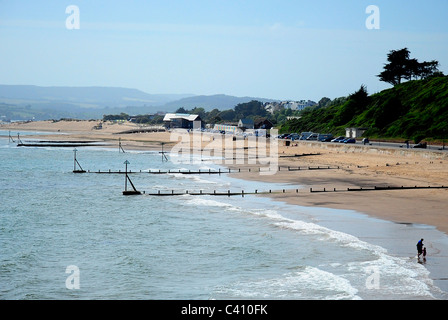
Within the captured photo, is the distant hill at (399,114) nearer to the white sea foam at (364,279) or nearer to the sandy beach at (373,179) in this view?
the sandy beach at (373,179)

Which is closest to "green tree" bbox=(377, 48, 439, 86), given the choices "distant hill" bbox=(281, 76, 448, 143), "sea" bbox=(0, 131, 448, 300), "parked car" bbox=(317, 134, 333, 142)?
"distant hill" bbox=(281, 76, 448, 143)

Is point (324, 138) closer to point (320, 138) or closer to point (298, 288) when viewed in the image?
point (320, 138)

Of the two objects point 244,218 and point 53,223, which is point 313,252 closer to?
point 244,218

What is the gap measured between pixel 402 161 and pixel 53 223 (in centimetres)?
4651

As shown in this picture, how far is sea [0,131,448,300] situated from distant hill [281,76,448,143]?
5780 centimetres

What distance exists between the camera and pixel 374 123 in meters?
113

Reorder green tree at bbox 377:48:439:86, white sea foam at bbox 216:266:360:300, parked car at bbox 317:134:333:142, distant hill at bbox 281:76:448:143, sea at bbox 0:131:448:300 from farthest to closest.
A: green tree at bbox 377:48:439:86 < parked car at bbox 317:134:333:142 < distant hill at bbox 281:76:448:143 < sea at bbox 0:131:448:300 < white sea foam at bbox 216:266:360:300

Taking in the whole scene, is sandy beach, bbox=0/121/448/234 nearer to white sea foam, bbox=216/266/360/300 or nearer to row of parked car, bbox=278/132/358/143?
row of parked car, bbox=278/132/358/143

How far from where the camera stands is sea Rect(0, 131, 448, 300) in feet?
76.7

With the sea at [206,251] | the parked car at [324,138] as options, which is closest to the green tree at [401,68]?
the parked car at [324,138]

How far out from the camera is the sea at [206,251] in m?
23.4

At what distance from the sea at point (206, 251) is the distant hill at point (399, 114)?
190 ft
